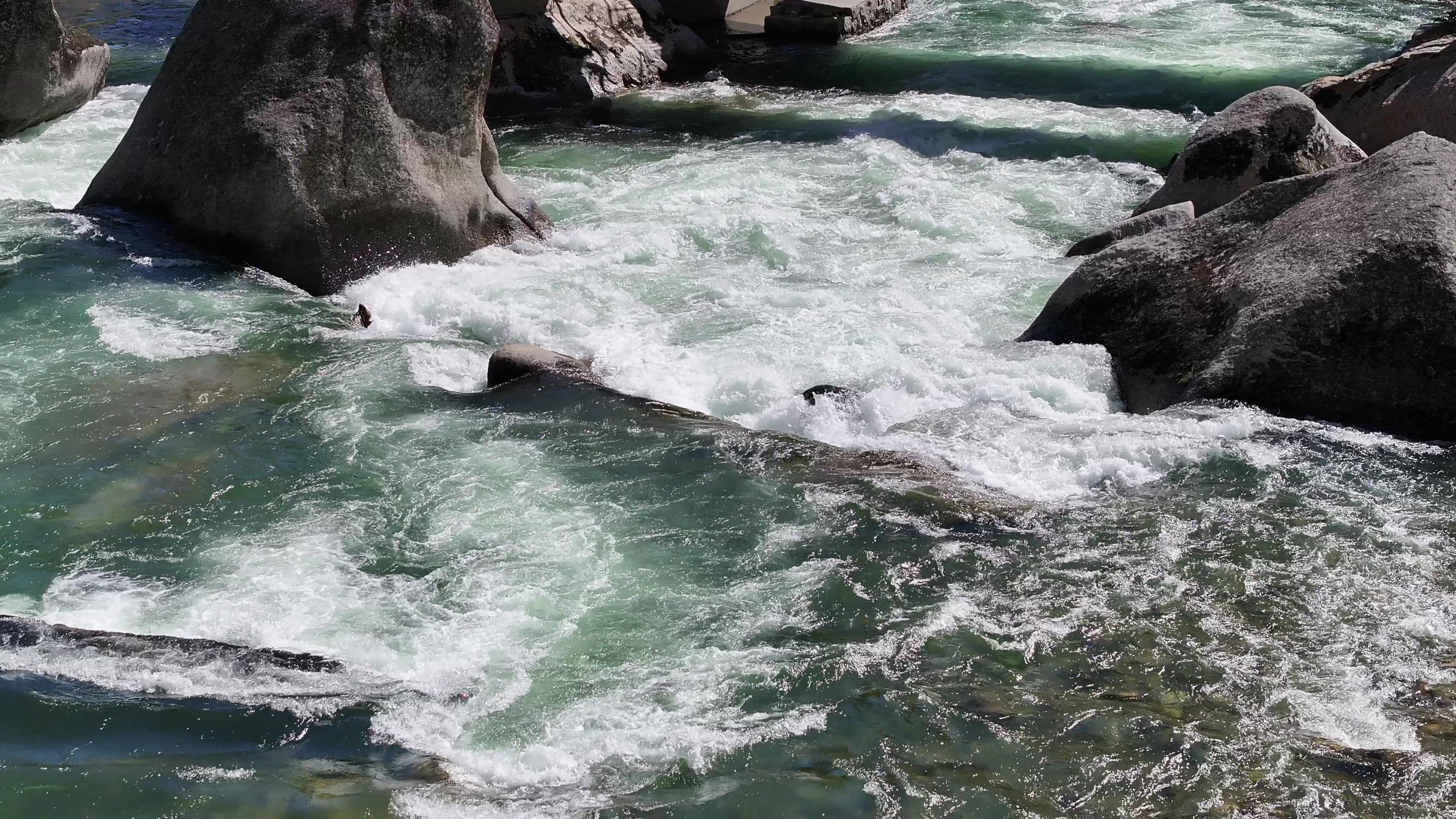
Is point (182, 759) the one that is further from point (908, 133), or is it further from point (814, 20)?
point (814, 20)

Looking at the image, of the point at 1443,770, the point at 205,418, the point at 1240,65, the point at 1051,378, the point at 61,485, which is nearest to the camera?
the point at 1443,770

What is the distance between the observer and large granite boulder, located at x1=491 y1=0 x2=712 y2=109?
16500 millimetres

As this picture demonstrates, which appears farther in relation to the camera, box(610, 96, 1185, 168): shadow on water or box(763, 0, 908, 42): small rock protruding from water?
box(763, 0, 908, 42): small rock protruding from water

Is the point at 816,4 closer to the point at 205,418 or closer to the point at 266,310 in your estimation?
the point at 266,310

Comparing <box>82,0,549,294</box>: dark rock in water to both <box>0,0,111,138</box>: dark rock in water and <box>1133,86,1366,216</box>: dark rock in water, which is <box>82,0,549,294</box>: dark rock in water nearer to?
<box>0,0,111,138</box>: dark rock in water

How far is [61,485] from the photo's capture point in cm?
639

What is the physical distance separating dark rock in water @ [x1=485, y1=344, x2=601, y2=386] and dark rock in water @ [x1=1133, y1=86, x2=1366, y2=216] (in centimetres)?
520

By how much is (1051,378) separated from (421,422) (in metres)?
3.68

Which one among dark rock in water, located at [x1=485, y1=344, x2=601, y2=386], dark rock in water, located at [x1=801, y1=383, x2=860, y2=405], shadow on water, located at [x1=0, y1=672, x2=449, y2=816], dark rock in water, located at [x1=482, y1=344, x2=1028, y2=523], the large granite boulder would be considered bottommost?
dark rock in water, located at [x1=801, y1=383, x2=860, y2=405]

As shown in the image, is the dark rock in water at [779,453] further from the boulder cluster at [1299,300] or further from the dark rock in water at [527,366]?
the boulder cluster at [1299,300]

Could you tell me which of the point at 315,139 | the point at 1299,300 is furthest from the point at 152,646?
the point at 1299,300

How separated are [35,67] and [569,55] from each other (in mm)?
6173

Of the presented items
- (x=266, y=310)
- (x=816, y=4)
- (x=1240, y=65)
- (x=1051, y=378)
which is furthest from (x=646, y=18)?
(x=1051, y=378)

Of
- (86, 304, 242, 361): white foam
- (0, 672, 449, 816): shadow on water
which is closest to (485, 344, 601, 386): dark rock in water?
(86, 304, 242, 361): white foam
